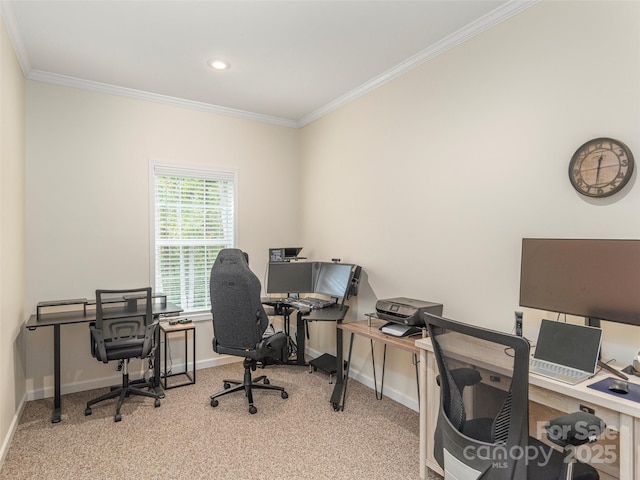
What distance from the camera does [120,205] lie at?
3.70 meters

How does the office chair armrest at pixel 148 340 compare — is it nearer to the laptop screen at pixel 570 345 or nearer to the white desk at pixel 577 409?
the white desk at pixel 577 409

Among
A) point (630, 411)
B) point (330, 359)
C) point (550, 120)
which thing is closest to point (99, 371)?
point (330, 359)

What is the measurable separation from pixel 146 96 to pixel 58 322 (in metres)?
2.30

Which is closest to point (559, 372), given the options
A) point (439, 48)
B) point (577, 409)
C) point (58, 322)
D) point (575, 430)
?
point (577, 409)

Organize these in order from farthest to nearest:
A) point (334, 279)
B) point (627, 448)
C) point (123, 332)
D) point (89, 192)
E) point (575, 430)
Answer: point (334, 279)
point (89, 192)
point (123, 332)
point (627, 448)
point (575, 430)

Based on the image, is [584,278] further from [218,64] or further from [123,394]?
[123,394]

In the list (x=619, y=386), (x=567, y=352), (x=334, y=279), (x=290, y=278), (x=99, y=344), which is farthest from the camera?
(x=290, y=278)

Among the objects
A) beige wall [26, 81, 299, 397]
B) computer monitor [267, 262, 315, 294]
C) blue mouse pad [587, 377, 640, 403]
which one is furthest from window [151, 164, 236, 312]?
blue mouse pad [587, 377, 640, 403]

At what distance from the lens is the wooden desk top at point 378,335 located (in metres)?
2.56

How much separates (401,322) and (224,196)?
8.55 ft

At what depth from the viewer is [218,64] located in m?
3.17

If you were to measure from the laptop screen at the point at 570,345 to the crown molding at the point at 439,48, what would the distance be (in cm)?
194

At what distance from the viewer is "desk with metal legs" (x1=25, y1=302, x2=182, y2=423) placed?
9.62 feet

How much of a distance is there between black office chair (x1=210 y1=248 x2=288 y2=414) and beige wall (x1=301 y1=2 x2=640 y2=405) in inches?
45.2
